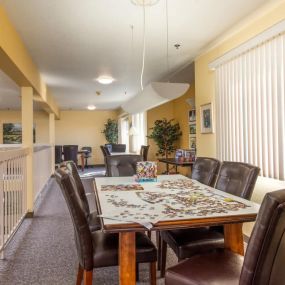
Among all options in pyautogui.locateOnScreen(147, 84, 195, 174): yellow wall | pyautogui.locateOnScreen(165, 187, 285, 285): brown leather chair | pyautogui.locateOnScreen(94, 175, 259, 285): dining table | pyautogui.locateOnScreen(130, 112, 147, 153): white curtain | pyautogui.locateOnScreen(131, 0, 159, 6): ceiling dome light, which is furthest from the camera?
pyautogui.locateOnScreen(130, 112, 147, 153): white curtain

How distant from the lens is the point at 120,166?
3.42 m

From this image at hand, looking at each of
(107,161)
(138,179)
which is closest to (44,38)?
(107,161)

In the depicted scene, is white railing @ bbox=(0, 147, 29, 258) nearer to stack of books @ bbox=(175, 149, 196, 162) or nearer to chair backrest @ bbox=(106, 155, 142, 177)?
chair backrest @ bbox=(106, 155, 142, 177)

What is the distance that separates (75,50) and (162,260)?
9.82 feet

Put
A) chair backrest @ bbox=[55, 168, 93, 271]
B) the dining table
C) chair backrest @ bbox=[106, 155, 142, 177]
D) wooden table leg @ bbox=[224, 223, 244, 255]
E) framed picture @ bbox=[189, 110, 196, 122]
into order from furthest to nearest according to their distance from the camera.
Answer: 1. framed picture @ bbox=[189, 110, 196, 122]
2. chair backrest @ bbox=[106, 155, 142, 177]
3. wooden table leg @ bbox=[224, 223, 244, 255]
4. chair backrest @ bbox=[55, 168, 93, 271]
5. the dining table

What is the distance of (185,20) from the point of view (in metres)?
3.01

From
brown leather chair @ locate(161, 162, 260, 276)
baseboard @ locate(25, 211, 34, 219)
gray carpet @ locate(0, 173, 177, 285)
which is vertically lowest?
gray carpet @ locate(0, 173, 177, 285)

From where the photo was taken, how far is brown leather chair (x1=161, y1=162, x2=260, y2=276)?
1.89 metres

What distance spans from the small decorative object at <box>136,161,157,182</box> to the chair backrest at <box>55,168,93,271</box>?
3.39 feet

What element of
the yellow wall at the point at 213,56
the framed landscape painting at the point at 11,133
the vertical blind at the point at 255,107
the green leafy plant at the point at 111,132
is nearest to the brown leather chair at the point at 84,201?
the vertical blind at the point at 255,107

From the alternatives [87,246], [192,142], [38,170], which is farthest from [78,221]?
[192,142]

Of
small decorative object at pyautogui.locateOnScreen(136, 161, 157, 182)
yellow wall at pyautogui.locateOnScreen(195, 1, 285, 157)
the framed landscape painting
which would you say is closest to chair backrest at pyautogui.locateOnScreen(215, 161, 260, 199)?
small decorative object at pyautogui.locateOnScreen(136, 161, 157, 182)

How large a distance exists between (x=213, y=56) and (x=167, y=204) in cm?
275

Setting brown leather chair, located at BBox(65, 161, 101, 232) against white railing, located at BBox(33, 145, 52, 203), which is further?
white railing, located at BBox(33, 145, 52, 203)
